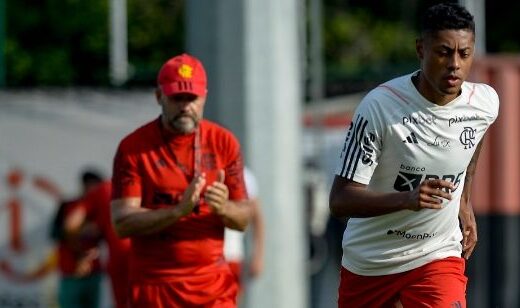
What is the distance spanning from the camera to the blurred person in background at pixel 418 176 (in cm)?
760

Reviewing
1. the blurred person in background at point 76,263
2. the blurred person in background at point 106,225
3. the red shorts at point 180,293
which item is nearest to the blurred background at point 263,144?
the blurred person in background at point 76,263

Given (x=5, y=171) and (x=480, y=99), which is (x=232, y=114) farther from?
(x=480, y=99)

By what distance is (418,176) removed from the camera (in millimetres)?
7758

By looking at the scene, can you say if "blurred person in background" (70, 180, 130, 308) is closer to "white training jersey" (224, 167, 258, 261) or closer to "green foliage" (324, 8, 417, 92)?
"white training jersey" (224, 167, 258, 261)

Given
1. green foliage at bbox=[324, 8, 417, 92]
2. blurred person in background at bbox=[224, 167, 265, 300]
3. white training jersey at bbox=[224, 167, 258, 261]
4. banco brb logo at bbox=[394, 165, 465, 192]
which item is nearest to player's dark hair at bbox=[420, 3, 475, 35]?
banco brb logo at bbox=[394, 165, 465, 192]

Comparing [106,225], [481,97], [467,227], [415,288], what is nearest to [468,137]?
[481,97]

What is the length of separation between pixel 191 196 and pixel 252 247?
5494 millimetres

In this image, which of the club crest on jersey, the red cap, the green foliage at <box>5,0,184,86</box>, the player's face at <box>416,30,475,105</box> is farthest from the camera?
the green foliage at <box>5,0,184,86</box>

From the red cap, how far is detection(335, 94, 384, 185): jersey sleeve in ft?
4.89

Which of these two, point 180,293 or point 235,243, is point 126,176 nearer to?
point 180,293

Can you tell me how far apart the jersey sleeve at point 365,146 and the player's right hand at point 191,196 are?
1146mm

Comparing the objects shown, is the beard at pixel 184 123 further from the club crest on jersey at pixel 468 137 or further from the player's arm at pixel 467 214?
the club crest on jersey at pixel 468 137

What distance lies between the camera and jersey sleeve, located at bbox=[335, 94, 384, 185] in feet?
25.3

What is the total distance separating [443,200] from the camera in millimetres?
7605
